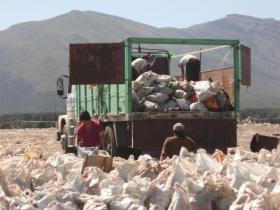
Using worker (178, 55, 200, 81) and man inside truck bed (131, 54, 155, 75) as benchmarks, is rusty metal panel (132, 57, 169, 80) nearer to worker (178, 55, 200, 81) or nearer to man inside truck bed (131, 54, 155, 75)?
man inside truck bed (131, 54, 155, 75)

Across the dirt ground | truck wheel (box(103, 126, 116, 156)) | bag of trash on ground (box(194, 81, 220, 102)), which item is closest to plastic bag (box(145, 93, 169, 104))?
bag of trash on ground (box(194, 81, 220, 102))

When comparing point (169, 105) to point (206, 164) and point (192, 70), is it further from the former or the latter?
point (206, 164)

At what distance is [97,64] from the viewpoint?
41.1 ft

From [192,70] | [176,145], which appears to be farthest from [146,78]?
[176,145]

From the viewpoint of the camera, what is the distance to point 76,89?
16.6 meters

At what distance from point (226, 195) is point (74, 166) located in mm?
2070

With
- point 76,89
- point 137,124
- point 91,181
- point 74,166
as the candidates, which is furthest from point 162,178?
point 76,89

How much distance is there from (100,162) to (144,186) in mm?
1290

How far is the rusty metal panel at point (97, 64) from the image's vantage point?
41.0 ft

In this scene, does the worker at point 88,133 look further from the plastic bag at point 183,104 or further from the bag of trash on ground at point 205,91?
the bag of trash on ground at point 205,91

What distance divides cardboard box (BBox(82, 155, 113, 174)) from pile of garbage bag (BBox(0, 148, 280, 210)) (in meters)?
0.07

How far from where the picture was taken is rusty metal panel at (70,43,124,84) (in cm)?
1249

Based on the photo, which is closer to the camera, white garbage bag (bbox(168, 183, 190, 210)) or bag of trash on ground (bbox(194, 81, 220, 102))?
white garbage bag (bbox(168, 183, 190, 210))

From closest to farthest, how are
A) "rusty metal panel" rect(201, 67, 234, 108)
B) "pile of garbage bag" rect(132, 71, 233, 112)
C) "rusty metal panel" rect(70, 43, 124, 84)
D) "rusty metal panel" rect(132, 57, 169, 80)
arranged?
1. "rusty metal panel" rect(70, 43, 124, 84)
2. "pile of garbage bag" rect(132, 71, 233, 112)
3. "rusty metal panel" rect(201, 67, 234, 108)
4. "rusty metal panel" rect(132, 57, 169, 80)
